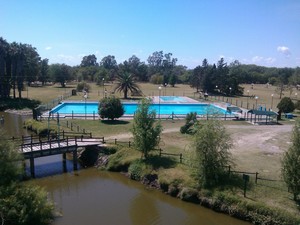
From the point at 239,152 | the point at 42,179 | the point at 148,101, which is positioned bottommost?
the point at 42,179

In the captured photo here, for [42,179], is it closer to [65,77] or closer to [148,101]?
[148,101]

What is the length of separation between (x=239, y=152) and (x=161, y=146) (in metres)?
7.46

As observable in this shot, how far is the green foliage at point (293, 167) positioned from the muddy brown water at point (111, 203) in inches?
151

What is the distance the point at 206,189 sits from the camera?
22.8 m

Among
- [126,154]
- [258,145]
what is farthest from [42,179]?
[258,145]

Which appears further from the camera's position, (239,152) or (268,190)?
(239,152)

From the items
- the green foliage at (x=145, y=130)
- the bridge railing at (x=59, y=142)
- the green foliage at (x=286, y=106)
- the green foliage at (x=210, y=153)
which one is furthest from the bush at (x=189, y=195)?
the green foliage at (x=286, y=106)

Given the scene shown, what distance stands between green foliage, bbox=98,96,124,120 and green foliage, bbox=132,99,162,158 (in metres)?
14.8

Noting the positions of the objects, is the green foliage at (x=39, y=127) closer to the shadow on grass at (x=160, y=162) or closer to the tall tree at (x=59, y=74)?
the shadow on grass at (x=160, y=162)

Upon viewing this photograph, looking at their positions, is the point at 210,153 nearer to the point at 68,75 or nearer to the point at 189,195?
the point at 189,195

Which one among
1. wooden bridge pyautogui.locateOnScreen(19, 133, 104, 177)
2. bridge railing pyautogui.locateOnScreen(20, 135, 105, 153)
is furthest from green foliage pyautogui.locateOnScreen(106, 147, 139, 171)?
bridge railing pyautogui.locateOnScreen(20, 135, 105, 153)

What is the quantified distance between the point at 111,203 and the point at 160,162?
601cm

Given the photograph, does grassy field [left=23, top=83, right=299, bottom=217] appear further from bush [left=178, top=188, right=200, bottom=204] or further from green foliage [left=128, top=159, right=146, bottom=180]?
green foliage [left=128, top=159, right=146, bottom=180]

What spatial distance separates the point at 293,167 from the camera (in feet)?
66.3
